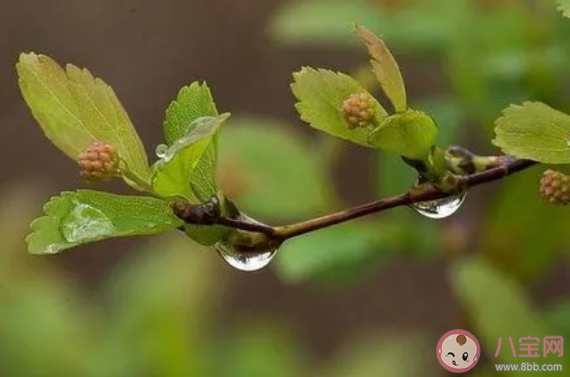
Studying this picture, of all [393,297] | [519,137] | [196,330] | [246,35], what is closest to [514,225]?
[196,330]

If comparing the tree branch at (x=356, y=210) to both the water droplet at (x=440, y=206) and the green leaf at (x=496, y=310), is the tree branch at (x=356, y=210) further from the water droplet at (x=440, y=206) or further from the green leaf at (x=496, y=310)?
the green leaf at (x=496, y=310)

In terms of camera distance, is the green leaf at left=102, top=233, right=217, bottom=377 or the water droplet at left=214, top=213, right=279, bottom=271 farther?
the green leaf at left=102, top=233, right=217, bottom=377

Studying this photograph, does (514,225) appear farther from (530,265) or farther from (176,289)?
(176,289)

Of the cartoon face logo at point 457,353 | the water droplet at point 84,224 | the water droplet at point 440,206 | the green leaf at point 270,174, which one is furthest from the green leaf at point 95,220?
the green leaf at point 270,174

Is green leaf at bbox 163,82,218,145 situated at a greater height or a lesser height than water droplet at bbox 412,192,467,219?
greater

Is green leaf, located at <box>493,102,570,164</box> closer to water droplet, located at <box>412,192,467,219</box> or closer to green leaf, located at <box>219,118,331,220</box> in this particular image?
water droplet, located at <box>412,192,467,219</box>

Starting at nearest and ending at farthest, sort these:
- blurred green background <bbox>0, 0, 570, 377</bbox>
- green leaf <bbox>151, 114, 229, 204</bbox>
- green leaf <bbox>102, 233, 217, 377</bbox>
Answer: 1. green leaf <bbox>151, 114, 229, 204</bbox>
2. blurred green background <bbox>0, 0, 570, 377</bbox>
3. green leaf <bbox>102, 233, 217, 377</bbox>

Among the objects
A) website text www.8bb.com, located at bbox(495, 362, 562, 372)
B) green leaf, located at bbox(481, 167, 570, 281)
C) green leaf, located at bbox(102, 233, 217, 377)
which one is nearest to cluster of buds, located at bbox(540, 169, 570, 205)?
website text www.8bb.com, located at bbox(495, 362, 562, 372)

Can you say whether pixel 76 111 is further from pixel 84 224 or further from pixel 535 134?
pixel 535 134
